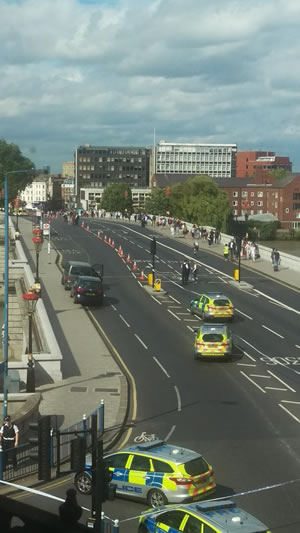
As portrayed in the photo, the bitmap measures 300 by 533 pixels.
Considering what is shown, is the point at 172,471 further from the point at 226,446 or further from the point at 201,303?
the point at 201,303

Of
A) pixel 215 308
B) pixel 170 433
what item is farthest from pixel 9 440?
pixel 215 308

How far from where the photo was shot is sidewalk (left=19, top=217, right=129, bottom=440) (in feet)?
90.8

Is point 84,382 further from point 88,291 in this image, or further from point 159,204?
point 159,204

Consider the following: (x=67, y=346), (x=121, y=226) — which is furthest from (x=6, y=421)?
(x=121, y=226)

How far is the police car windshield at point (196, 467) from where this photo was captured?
63.2ft

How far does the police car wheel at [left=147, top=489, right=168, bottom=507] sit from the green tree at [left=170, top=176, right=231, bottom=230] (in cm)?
10886

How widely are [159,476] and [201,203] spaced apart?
11496 cm

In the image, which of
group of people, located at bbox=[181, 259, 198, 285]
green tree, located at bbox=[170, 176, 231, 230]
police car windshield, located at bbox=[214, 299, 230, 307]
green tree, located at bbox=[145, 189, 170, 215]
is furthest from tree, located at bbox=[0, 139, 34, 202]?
police car windshield, located at bbox=[214, 299, 230, 307]

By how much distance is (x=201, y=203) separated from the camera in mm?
133000

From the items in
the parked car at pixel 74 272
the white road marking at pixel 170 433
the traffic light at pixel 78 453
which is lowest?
the white road marking at pixel 170 433

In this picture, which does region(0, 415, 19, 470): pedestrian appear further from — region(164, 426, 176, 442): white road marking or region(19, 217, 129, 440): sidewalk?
region(164, 426, 176, 442): white road marking

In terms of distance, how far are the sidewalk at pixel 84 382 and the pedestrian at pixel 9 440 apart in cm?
343

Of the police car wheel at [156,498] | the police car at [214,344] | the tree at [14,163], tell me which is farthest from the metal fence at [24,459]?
the tree at [14,163]

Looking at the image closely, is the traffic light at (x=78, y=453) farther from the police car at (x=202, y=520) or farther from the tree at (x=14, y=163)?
the tree at (x=14, y=163)
